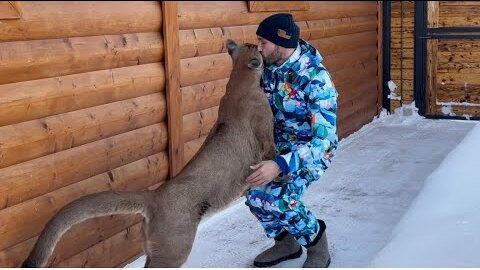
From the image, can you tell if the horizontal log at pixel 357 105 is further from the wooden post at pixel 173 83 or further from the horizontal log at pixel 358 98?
the wooden post at pixel 173 83

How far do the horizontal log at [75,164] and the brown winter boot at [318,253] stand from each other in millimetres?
1381

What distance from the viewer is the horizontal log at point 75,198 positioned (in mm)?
3719

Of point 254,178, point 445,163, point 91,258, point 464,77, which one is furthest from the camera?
point 464,77

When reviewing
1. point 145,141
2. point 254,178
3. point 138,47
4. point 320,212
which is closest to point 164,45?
point 138,47

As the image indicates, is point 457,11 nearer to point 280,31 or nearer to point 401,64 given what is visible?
point 401,64

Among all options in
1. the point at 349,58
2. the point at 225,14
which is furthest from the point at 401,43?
the point at 225,14

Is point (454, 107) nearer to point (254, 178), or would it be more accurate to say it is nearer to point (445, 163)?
point (445, 163)

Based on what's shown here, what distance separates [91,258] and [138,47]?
1.47 meters

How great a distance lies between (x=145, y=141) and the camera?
5004 mm

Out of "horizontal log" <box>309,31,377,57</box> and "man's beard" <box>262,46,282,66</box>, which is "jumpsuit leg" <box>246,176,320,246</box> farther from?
"horizontal log" <box>309,31,377,57</box>

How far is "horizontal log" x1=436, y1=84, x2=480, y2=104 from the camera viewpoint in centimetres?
1084

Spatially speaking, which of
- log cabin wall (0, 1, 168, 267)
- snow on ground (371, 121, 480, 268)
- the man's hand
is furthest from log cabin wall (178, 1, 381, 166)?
snow on ground (371, 121, 480, 268)

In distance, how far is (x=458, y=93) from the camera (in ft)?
35.9

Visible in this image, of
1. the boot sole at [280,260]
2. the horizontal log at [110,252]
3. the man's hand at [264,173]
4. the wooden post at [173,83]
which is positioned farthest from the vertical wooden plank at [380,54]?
the man's hand at [264,173]
